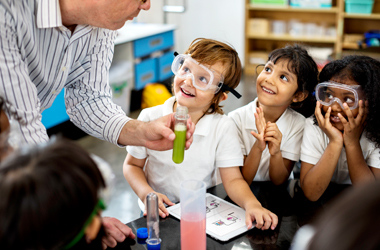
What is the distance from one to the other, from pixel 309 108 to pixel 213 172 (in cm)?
54

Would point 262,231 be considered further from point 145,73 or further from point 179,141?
point 145,73

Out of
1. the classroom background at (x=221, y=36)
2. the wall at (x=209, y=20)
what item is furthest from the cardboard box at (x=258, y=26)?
the wall at (x=209, y=20)

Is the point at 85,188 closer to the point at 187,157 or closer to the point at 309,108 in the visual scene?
the point at 187,157

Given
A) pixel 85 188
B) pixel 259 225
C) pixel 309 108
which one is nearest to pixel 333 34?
pixel 309 108

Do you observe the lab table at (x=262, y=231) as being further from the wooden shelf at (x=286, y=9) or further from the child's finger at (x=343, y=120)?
the wooden shelf at (x=286, y=9)

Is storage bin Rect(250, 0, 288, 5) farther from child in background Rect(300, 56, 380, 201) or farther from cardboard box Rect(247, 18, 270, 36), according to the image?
child in background Rect(300, 56, 380, 201)

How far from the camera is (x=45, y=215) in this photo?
642 millimetres

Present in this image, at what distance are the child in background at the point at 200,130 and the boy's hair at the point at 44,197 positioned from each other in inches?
33.7

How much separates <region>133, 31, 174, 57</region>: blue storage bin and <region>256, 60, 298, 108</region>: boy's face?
3103 mm

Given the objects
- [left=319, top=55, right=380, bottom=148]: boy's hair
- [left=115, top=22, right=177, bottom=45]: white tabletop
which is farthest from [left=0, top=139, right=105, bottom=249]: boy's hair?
[left=115, top=22, right=177, bottom=45]: white tabletop

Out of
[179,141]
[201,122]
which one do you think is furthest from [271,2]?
[179,141]

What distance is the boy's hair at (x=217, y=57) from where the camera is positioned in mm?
1629

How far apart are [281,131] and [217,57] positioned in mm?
458

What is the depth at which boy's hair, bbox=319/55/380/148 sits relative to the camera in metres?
1.55
